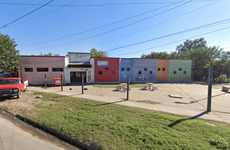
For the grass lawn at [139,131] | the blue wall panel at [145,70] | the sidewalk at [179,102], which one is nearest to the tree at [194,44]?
the blue wall panel at [145,70]

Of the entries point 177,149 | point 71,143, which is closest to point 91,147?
point 71,143

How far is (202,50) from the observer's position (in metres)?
27.7

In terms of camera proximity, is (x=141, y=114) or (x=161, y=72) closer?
(x=141, y=114)

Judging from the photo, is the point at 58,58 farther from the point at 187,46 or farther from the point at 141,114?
the point at 187,46

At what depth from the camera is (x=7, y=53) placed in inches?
584

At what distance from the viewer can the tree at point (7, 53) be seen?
14.4 m

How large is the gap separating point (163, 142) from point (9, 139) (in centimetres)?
551

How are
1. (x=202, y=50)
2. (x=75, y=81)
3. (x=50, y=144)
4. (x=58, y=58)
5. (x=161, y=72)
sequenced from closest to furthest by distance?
(x=50, y=144), (x=58, y=58), (x=75, y=81), (x=161, y=72), (x=202, y=50)

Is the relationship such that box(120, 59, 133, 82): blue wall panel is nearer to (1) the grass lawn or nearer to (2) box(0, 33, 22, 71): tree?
(1) the grass lawn

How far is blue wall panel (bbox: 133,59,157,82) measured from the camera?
72.7ft

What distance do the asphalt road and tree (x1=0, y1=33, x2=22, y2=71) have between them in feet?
51.1

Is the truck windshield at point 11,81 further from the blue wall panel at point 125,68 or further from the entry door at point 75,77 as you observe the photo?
the blue wall panel at point 125,68

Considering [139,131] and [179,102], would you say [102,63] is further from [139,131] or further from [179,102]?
[139,131]

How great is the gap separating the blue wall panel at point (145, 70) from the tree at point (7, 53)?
21297mm
